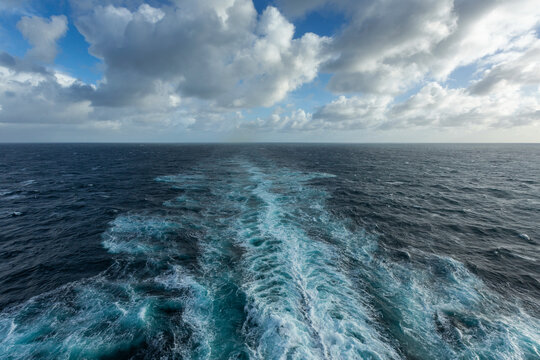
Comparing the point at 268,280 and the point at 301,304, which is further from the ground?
the point at 268,280

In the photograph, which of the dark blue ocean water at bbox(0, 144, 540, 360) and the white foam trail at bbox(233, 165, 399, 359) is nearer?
the white foam trail at bbox(233, 165, 399, 359)

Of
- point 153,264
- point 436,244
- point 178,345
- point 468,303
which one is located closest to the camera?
point 178,345

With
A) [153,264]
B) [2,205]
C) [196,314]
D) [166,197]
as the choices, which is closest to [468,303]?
[196,314]

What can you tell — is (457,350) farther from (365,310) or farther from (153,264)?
(153,264)

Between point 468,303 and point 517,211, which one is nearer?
point 468,303

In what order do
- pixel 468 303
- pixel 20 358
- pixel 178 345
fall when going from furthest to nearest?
pixel 468 303 → pixel 178 345 → pixel 20 358

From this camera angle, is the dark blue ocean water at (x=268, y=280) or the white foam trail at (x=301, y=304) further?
the dark blue ocean water at (x=268, y=280)

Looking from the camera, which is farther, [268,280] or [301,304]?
[268,280]
